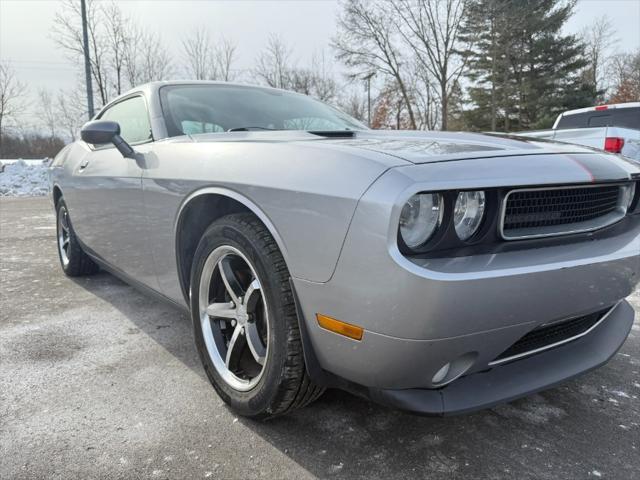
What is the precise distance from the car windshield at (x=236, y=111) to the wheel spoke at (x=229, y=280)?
904 mm

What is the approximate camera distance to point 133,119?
9.80 ft

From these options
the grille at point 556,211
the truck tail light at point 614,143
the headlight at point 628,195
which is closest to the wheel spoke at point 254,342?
the grille at point 556,211

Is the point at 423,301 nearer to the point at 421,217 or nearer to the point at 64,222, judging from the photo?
the point at 421,217

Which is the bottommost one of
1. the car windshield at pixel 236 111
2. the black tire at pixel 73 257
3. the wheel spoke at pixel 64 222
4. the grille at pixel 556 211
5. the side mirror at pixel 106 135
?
the black tire at pixel 73 257

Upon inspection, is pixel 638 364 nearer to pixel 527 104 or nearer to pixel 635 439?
pixel 635 439

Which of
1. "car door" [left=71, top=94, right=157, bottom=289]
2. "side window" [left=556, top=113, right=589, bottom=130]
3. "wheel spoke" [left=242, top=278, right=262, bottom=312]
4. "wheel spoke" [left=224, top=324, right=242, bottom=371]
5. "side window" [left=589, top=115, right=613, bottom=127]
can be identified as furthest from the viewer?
"side window" [left=556, top=113, right=589, bottom=130]

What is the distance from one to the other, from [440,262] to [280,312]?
552 millimetres

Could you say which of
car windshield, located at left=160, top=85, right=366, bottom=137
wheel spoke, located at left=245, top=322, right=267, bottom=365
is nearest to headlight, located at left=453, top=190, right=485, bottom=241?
wheel spoke, located at left=245, top=322, right=267, bottom=365

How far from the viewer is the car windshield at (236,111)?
255 cm

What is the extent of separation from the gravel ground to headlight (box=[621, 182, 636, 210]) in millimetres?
840

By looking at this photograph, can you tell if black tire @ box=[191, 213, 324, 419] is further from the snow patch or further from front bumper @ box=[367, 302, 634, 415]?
the snow patch

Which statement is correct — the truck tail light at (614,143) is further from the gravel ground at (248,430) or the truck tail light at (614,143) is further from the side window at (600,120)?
the gravel ground at (248,430)

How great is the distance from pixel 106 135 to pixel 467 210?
6.45 ft

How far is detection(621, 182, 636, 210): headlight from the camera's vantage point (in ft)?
Result: 6.12
